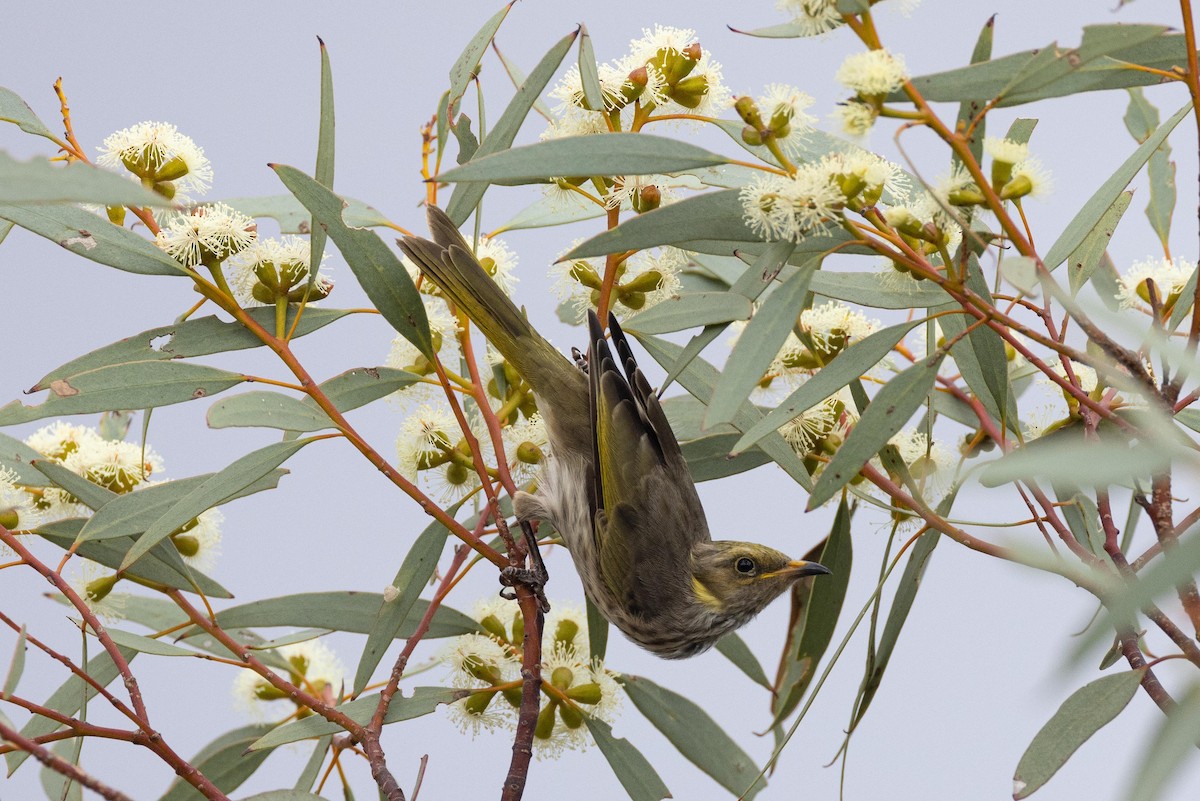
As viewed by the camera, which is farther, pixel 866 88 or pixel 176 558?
pixel 176 558

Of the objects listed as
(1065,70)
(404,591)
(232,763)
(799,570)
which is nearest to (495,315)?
(404,591)

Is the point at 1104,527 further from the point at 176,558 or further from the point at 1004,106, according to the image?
the point at 176,558

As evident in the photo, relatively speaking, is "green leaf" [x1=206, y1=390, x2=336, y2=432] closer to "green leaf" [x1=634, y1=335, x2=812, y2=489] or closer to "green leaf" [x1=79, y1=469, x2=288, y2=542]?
"green leaf" [x1=79, y1=469, x2=288, y2=542]

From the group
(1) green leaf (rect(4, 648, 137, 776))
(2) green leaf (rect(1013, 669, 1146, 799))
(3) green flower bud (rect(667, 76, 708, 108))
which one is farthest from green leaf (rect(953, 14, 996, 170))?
(1) green leaf (rect(4, 648, 137, 776))

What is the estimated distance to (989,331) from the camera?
1626 mm

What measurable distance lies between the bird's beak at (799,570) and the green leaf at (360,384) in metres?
0.75

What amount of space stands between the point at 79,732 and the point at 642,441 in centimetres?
106

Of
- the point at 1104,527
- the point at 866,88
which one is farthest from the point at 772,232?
the point at 1104,527

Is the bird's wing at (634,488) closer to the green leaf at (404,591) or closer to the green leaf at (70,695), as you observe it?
the green leaf at (404,591)

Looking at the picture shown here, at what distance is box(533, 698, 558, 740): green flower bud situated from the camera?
200 centimetres

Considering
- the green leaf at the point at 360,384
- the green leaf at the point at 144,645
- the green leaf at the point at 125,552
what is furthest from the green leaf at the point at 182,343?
the green leaf at the point at 144,645

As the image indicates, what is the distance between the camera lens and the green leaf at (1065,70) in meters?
1.22

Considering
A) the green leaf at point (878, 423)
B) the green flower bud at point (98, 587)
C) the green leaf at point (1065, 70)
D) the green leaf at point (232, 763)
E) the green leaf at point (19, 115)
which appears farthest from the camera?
the green leaf at point (232, 763)

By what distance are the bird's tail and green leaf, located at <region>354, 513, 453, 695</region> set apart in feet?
1.24
